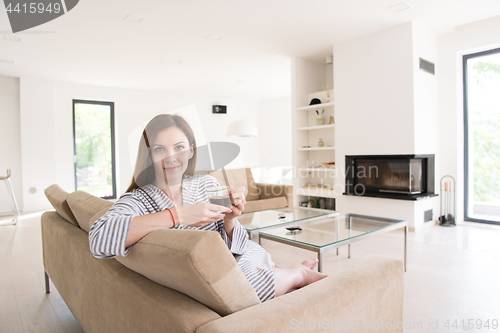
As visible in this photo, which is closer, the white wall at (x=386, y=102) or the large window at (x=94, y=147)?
the white wall at (x=386, y=102)

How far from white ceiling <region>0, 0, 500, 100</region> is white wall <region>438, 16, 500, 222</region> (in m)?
0.28

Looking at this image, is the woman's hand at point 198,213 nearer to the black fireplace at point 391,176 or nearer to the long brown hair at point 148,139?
the long brown hair at point 148,139

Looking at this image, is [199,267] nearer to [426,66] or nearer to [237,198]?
[237,198]

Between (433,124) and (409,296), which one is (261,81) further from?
(409,296)

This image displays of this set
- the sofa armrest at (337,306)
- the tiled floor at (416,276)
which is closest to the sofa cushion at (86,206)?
the tiled floor at (416,276)

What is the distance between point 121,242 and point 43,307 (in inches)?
66.1

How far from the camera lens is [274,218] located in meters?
2.85

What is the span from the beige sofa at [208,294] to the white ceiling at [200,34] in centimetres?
298

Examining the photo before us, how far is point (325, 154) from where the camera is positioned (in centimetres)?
534

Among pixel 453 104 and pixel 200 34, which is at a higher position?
pixel 200 34

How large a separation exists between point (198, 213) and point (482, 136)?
15.6 ft

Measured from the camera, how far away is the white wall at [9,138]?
5.87 meters

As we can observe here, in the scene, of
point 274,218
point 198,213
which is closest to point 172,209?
point 198,213

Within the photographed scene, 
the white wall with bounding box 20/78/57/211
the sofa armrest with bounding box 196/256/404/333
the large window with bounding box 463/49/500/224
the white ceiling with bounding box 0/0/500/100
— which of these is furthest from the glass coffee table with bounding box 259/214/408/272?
the white wall with bounding box 20/78/57/211
